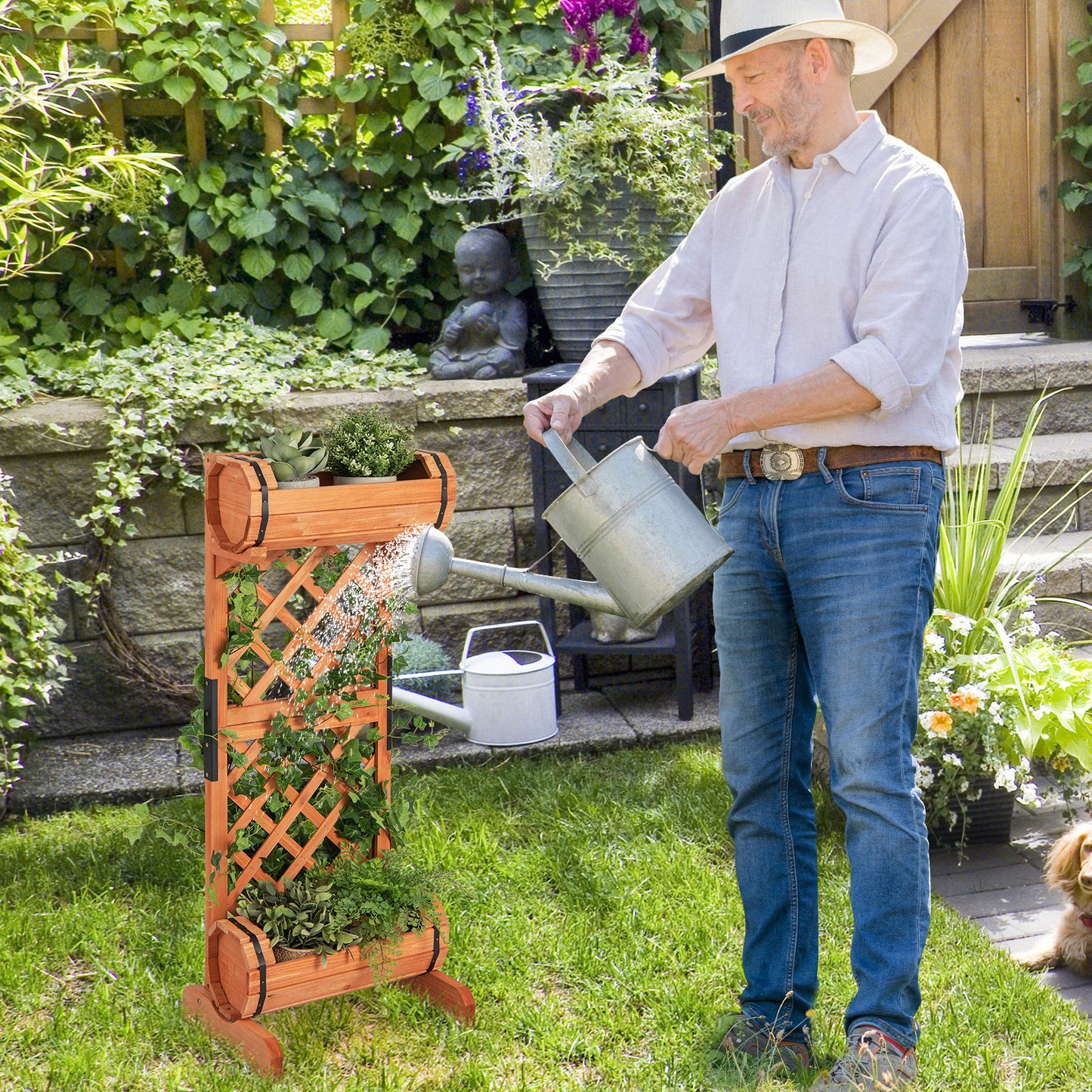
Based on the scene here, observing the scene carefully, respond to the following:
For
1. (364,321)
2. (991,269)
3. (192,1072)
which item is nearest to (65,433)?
(364,321)

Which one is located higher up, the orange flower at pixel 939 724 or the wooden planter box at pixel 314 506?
the wooden planter box at pixel 314 506

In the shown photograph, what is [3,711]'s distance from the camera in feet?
9.73

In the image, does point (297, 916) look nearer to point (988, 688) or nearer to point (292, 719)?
point (292, 719)

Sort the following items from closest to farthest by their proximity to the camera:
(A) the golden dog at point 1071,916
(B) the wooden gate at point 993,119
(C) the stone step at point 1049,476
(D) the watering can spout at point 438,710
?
1. (A) the golden dog at point 1071,916
2. (D) the watering can spout at point 438,710
3. (C) the stone step at point 1049,476
4. (B) the wooden gate at point 993,119

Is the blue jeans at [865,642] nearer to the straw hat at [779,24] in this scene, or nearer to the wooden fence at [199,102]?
the straw hat at [779,24]

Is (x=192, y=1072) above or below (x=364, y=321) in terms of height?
below

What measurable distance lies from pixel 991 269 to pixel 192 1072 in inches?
167

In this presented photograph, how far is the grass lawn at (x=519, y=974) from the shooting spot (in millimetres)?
2012

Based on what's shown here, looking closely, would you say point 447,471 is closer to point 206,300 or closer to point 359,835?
point 359,835

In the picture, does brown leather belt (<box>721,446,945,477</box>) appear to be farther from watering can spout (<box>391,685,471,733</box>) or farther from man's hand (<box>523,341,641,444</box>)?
watering can spout (<box>391,685,471,733</box>)

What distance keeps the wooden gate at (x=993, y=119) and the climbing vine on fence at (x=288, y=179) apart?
1179 mm

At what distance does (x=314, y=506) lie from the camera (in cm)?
194

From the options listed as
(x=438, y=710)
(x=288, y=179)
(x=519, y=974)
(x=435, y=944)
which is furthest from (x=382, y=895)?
(x=288, y=179)

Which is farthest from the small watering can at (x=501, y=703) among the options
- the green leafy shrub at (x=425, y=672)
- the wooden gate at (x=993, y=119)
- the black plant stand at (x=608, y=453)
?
the wooden gate at (x=993, y=119)
